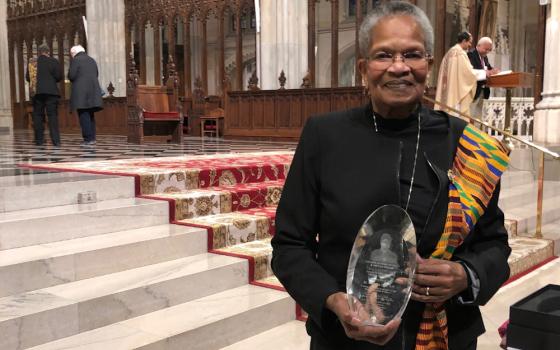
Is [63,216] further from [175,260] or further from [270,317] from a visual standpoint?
[270,317]

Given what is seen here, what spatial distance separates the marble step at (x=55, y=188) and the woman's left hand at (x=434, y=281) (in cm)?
327

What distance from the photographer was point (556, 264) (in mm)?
5316

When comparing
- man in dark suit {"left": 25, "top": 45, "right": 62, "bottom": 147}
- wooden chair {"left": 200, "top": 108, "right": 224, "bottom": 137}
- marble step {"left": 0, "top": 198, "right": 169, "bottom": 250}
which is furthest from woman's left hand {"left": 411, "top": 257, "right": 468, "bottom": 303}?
wooden chair {"left": 200, "top": 108, "right": 224, "bottom": 137}

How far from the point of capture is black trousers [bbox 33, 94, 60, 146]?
899cm

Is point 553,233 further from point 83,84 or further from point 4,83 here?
point 4,83

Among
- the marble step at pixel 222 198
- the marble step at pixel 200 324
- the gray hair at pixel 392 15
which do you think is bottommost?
the marble step at pixel 200 324

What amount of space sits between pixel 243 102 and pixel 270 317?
8940 millimetres

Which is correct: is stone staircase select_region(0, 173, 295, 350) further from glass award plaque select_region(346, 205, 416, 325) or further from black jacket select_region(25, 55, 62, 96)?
black jacket select_region(25, 55, 62, 96)

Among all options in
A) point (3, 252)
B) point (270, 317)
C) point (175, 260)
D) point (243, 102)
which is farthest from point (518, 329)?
point (243, 102)

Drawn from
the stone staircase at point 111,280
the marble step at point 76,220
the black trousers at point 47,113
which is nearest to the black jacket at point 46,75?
the black trousers at point 47,113

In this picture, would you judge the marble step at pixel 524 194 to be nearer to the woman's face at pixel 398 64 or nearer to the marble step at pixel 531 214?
the marble step at pixel 531 214

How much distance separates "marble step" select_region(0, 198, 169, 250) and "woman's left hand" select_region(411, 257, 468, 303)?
113 inches

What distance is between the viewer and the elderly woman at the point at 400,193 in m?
1.17

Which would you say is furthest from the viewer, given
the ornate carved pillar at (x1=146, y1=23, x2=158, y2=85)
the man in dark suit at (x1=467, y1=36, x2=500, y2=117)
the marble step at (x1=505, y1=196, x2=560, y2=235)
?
the ornate carved pillar at (x1=146, y1=23, x2=158, y2=85)
